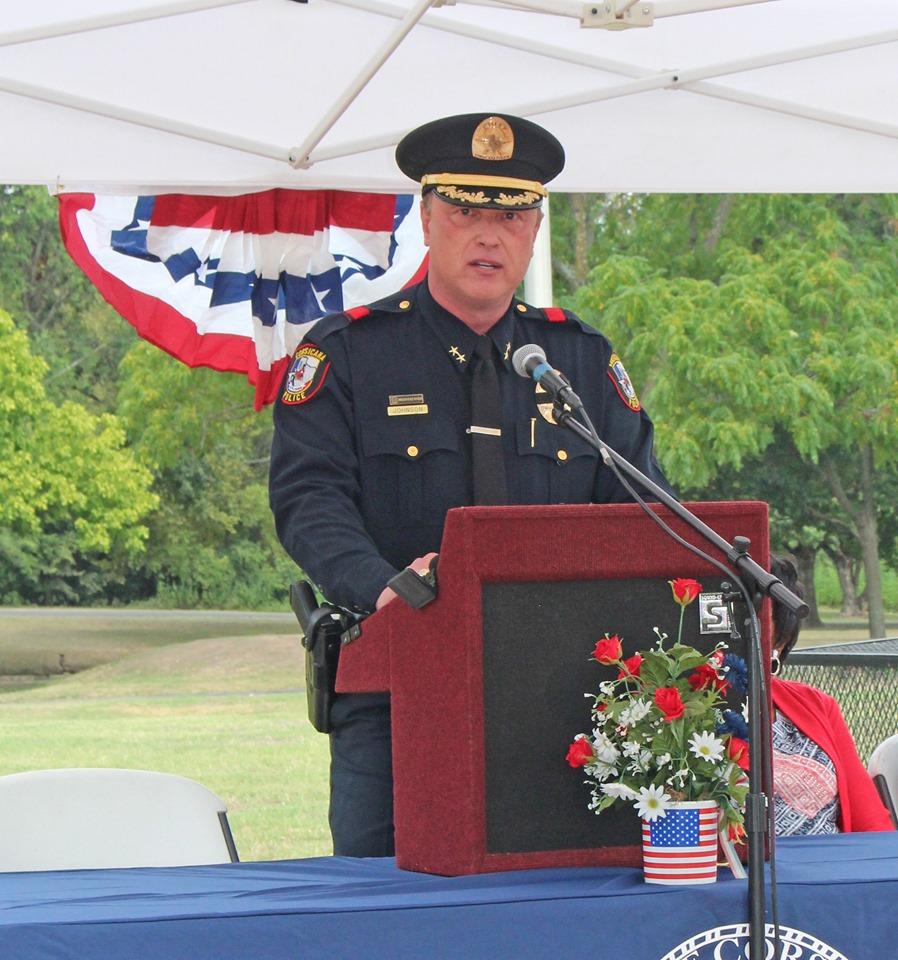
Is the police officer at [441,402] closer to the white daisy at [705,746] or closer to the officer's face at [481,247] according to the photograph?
the officer's face at [481,247]

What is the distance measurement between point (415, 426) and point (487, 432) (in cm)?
13

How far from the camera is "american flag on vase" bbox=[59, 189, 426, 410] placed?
4.61 metres

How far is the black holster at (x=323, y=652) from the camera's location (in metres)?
2.59

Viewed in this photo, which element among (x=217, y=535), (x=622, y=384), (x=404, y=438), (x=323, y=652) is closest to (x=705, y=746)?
(x=323, y=652)

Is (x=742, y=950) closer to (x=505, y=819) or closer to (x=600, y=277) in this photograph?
(x=505, y=819)

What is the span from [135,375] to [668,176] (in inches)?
571

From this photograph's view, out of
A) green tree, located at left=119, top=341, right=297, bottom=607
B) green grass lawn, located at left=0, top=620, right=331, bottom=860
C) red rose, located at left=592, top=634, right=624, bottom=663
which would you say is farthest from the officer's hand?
green tree, located at left=119, top=341, right=297, bottom=607

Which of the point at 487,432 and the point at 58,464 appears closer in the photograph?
the point at 487,432

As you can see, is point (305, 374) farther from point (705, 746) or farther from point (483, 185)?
point (705, 746)

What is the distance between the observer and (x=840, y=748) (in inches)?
124

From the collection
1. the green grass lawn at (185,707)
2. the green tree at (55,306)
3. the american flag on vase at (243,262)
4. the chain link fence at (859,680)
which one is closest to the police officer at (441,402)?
the american flag on vase at (243,262)

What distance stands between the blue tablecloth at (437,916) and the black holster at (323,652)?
539mm

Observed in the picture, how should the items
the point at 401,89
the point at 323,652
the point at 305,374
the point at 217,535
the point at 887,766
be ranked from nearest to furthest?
the point at 323,652, the point at 305,374, the point at 887,766, the point at 401,89, the point at 217,535

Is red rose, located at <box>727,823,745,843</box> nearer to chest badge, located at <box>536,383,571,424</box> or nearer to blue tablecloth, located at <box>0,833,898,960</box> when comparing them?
blue tablecloth, located at <box>0,833,898,960</box>
